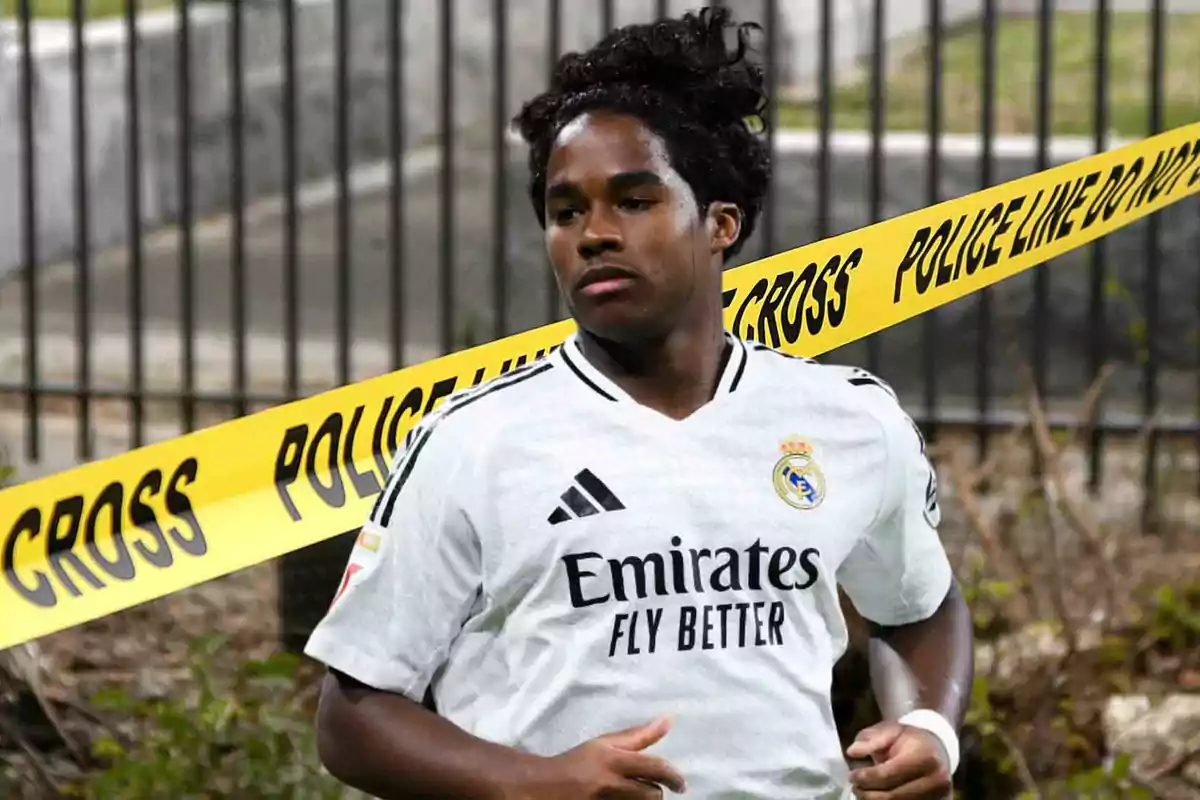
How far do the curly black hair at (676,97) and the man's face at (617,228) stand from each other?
3cm

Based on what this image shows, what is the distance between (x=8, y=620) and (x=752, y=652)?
871 mm

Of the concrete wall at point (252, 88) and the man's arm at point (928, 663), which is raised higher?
the man's arm at point (928, 663)

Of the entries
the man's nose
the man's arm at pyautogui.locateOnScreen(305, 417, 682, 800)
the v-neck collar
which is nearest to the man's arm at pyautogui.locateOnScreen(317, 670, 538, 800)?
the man's arm at pyautogui.locateOnScreen(305, 417, 682, 800)

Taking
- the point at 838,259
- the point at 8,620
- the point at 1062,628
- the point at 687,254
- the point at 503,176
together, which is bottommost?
the point at 1062,628

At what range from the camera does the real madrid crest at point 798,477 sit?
2287 millimetres

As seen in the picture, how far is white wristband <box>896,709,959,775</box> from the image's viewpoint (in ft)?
7.72

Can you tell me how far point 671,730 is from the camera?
2199 millimetres

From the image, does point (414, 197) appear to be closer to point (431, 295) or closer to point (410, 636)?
point (431, 295)

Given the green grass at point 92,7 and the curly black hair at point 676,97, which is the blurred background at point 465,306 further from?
the curly black hair at point 676,97

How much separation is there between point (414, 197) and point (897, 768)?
856 cm

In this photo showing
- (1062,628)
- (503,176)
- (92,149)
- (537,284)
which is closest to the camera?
(1062,628)

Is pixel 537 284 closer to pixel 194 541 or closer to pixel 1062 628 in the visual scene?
pixel 1062 628

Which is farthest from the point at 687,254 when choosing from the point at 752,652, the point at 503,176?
the point at 503,176

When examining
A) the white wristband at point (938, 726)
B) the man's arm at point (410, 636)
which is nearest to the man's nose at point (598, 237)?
the man's arm at point (410, 636)
